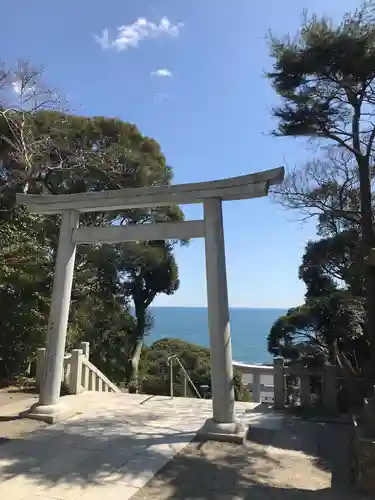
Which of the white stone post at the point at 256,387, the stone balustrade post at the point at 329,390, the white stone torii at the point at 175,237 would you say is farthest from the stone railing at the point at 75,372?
the white stone post at the point at 256,387

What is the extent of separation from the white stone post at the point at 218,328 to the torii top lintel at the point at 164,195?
0.68ft

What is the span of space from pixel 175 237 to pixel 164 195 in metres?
0.62

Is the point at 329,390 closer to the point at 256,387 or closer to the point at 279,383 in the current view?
the point at 279,383

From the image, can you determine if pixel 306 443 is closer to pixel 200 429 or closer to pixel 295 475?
pixel 295 475

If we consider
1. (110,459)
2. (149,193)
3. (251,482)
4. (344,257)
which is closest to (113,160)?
(149,193)

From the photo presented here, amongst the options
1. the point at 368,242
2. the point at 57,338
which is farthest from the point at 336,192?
the point at 57,338

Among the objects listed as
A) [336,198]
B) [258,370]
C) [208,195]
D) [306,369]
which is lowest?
[258,370]

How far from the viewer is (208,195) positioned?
198 inches

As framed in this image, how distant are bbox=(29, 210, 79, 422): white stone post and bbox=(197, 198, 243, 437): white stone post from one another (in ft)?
7.10

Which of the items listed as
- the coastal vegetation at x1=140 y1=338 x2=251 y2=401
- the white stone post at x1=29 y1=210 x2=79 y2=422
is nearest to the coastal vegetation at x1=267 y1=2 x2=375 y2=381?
the white stone post at x1=29 y1=210 x2=79 y2=422

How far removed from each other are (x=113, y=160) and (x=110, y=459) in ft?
30.2

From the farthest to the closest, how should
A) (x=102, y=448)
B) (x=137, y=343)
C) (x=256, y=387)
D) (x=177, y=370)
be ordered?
(x=137, y=343) < (x=177, y=370) < (x=256, y=387) < (x=102, y=448)

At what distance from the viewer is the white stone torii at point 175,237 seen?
15.6 feet

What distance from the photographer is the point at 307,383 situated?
20.0 feet
